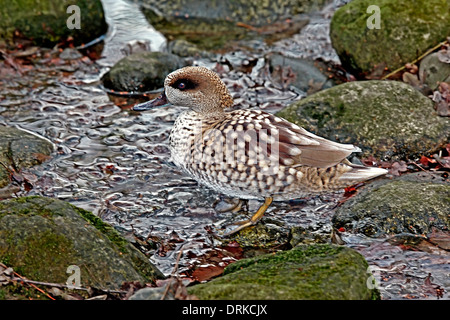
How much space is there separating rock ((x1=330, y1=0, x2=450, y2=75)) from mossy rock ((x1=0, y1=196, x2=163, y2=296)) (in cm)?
487

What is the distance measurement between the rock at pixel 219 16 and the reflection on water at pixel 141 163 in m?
0.55

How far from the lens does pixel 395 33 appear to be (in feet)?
26.9

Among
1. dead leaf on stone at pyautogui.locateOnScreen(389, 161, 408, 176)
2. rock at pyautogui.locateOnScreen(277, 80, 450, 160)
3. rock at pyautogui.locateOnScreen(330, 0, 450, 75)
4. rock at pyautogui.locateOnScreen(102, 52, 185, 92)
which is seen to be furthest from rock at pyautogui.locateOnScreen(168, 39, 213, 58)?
dead leaf on stone at pyautogui.locateOnScreen(389, 161, 408, 176)

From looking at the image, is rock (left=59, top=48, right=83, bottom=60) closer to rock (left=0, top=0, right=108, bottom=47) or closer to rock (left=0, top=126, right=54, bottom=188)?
rock (left=0, top=0, right=108, bottom=47)

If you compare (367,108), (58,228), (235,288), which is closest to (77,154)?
(58,228)

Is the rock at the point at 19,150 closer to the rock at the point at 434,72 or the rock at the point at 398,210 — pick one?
the rock at the point at 398,210

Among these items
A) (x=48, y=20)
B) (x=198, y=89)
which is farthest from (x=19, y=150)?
(x=48, y=20)

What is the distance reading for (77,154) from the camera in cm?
694

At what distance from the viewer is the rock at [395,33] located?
8.16 metres

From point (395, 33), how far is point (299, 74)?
1311 mm

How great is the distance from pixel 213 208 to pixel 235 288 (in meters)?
2.30

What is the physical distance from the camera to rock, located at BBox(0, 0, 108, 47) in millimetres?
9008
